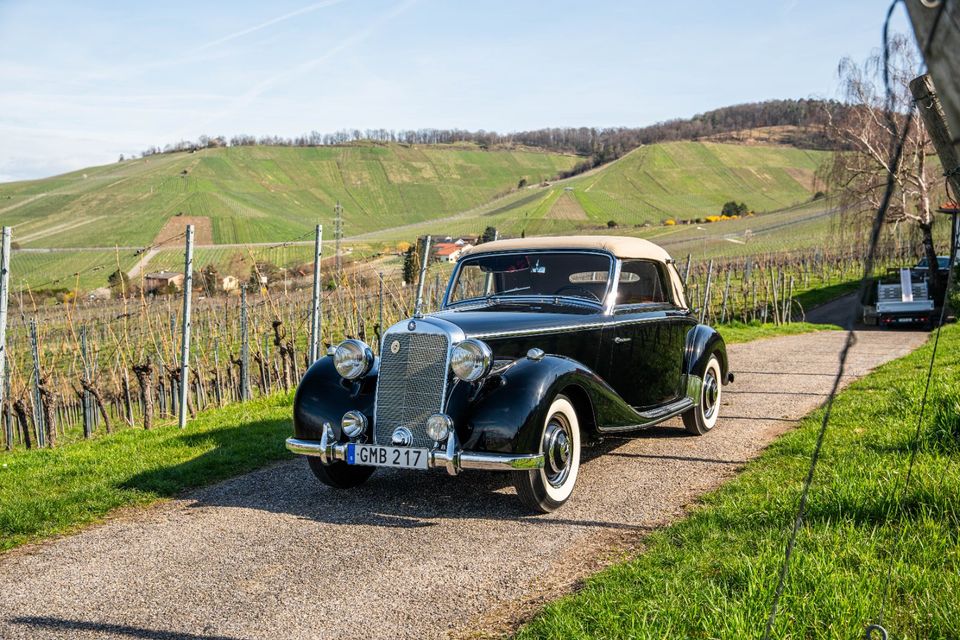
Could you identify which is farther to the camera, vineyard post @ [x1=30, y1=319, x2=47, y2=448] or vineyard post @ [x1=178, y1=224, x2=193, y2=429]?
vineyard post @ [x1=30, y1=319, x2=47, y2=448]

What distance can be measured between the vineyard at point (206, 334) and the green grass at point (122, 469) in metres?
1.38

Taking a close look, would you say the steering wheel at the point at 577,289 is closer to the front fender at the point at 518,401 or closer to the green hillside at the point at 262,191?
the front fender at the point at 518,401

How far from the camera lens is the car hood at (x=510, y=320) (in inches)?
235

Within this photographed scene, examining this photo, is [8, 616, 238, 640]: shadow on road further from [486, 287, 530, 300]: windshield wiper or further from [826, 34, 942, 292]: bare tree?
[826, 34, 942, 292]: bare tree

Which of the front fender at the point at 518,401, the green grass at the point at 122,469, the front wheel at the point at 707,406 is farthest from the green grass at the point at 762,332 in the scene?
the front fender at the point at 518,401

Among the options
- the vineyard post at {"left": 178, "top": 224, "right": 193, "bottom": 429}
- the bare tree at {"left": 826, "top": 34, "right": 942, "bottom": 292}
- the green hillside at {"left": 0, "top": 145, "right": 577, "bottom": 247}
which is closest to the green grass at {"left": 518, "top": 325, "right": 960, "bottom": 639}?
the vineyard post at {"left": 178, "top": 224, "right": 193, "bottom": 429}

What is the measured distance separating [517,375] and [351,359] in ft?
4.44

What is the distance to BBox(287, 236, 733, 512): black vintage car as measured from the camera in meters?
5.42

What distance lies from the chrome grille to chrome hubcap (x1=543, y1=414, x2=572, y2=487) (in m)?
0.80

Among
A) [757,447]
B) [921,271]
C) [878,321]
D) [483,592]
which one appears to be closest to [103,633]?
[483,592]

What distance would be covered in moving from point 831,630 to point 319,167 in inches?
4915

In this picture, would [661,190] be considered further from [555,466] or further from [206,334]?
[555,466]

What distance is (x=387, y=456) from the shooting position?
548cm

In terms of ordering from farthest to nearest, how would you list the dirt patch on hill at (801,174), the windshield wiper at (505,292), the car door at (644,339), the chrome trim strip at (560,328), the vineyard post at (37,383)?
the dirt patch on hill at (801,174)
the vineyard post at (37,383)
the windshield wiper at (505,292)
the car door at (644,339)
the chrome trim strip at (560,328)
